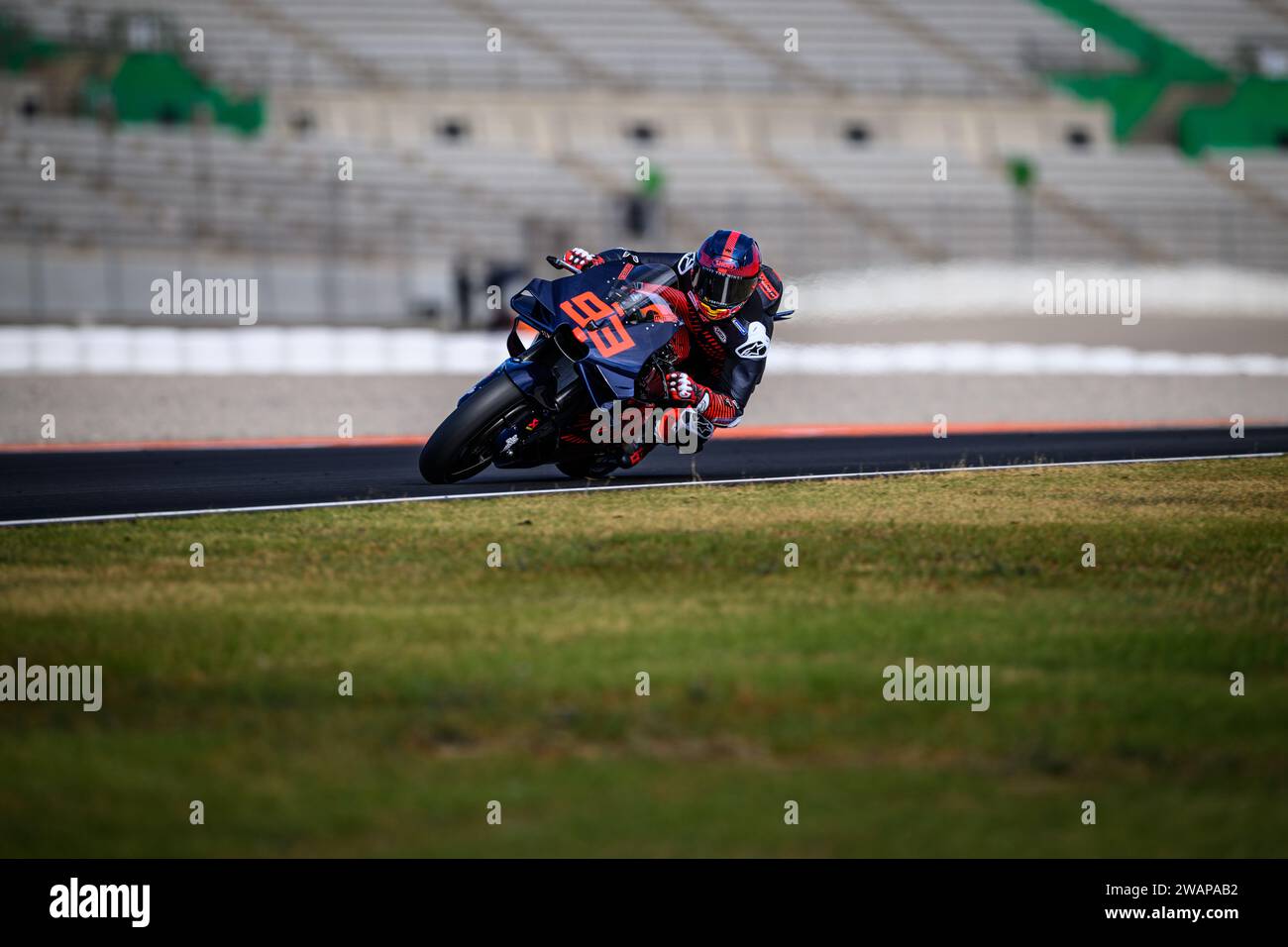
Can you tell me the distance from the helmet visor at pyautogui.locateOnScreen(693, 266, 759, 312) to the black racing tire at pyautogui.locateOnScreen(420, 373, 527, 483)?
1.39 meters

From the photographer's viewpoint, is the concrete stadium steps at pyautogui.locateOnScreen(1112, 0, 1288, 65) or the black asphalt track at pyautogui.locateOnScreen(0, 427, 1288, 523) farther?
the concrete stadium steps at pyautogui.locateOnScreen(1112, 0, 1288, 65)

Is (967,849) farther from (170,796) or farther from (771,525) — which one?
(771,525)

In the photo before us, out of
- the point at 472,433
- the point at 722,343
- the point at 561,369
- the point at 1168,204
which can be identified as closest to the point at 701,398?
the point at 722,343

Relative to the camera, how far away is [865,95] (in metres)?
36.3

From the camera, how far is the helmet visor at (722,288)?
995 centimetres

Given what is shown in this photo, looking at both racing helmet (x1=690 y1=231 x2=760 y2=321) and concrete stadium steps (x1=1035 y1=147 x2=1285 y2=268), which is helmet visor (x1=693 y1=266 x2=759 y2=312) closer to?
racing helmet (x1=690 y1=231 x2=760 y2=321)

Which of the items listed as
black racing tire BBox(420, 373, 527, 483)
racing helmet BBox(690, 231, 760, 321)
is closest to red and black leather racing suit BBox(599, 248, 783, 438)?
racing helmet BBox(690, 231, 760, 321)

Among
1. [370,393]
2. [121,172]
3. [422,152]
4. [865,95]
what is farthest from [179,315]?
[865,95]

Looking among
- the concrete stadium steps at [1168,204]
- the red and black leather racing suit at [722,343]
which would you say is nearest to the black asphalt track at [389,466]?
the red and black leather racing suit at [722,343]

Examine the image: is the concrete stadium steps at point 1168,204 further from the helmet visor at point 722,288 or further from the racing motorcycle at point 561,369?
the racing motorcycle at point 561,369

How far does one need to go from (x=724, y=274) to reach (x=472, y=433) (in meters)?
1.81

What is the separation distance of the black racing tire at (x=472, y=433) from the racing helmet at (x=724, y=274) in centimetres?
140

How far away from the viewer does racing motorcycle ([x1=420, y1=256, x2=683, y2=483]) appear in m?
9.41
